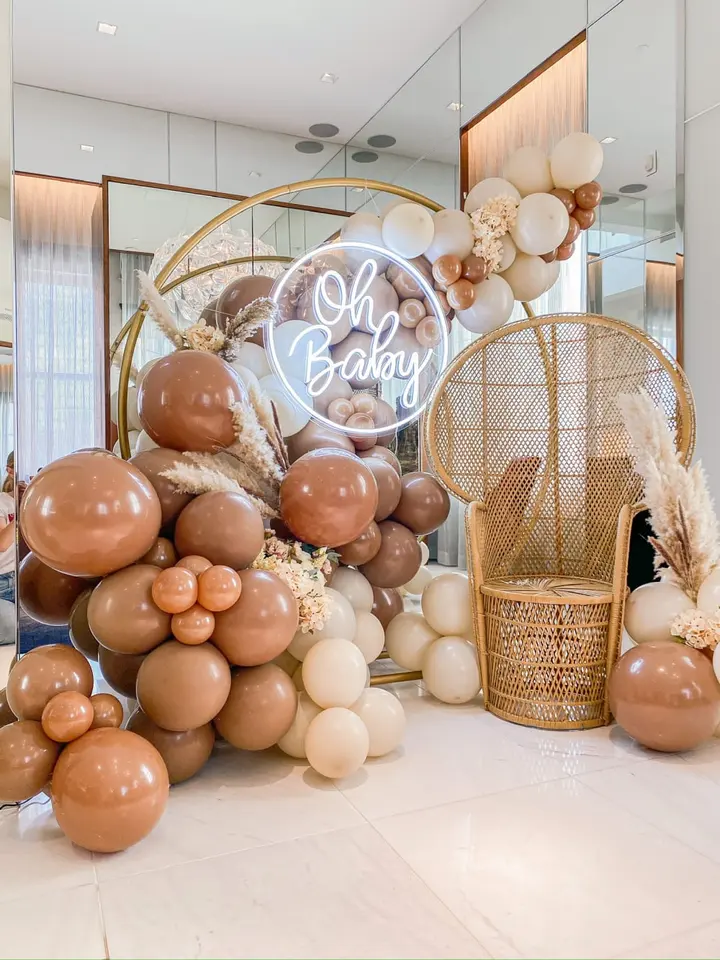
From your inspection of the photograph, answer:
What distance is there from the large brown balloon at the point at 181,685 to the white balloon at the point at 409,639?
3.09ft

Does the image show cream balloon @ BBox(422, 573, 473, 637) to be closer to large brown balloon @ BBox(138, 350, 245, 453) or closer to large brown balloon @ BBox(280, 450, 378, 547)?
large brown balloon @ BBox(280, 450, 378, 547)

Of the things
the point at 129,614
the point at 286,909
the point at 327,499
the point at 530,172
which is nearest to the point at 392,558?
the point at 327,499

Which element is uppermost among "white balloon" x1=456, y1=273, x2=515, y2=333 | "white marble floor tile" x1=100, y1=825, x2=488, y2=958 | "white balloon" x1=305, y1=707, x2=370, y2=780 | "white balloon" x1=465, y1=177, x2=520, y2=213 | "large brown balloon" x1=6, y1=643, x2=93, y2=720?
"white balloon" x1=465, y1=177, x2=520, y2=213

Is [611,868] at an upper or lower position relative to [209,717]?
lower

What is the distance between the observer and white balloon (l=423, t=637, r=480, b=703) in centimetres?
229

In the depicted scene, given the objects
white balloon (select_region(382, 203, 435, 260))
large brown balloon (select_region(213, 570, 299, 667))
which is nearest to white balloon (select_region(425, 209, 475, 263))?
white balloon (select_region(382, 203, 435, 260))

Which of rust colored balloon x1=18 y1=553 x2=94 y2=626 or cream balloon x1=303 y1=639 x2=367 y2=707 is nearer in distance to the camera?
cream balloon x1=303 y1=639 x2=367 y2=707

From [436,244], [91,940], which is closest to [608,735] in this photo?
[91,940]

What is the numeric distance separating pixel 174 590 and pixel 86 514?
0.25 m

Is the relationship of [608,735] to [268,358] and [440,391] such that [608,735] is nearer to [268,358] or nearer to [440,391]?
[440,391]

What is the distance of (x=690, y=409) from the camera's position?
219cm

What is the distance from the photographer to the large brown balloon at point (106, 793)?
1377 millimetres

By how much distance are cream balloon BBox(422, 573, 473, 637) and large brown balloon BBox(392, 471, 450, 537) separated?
201mm

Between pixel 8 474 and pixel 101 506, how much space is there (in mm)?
746
